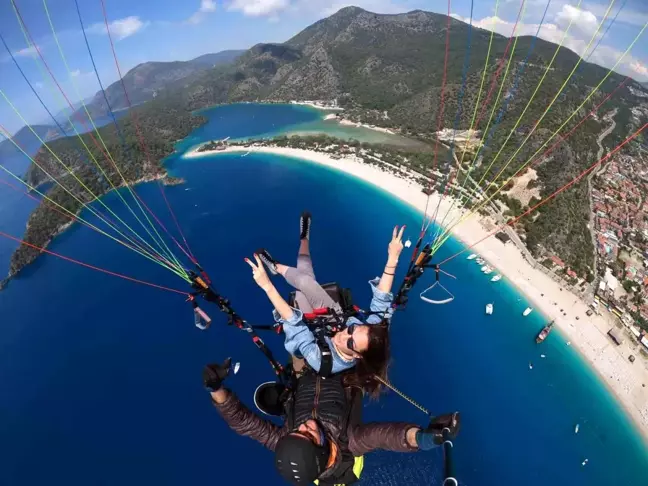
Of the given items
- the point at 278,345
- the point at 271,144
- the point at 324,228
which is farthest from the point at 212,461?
the point at 271,144

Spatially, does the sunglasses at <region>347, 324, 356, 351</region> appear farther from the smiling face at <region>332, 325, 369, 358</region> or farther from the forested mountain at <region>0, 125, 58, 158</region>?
the forested mountain at <region>0, 125, 58, 158</region>

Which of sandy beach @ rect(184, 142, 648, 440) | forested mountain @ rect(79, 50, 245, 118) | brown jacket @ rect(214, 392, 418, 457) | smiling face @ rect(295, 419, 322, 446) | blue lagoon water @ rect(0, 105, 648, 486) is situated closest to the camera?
smiling face @ rect(295, 419, 322, 446)

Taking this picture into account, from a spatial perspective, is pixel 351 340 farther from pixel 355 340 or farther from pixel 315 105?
pixel 315 105

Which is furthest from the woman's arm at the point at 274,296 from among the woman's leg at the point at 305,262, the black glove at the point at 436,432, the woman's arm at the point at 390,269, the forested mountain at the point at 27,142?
the forested mountain at the point at 27,142

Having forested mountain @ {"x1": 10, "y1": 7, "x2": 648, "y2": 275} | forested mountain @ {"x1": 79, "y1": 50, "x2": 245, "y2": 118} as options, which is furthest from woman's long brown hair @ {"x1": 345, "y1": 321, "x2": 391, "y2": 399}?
forested mountain @ {"x1": 79, "y1": 50, "x2": 245, "y2": 118}

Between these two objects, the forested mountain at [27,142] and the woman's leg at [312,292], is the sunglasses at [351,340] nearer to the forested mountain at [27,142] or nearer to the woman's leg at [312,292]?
the woman's leg at [312,292]

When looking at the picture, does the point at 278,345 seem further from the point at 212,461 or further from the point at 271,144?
the point at 271,144
